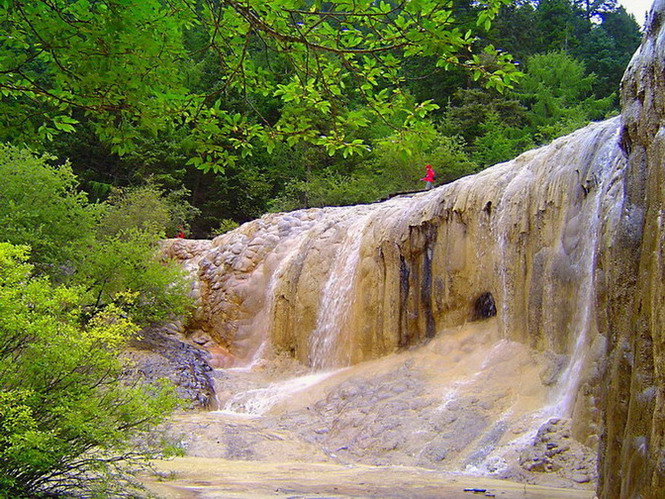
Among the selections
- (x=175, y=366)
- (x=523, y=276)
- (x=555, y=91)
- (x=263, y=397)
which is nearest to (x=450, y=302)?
(x=523, y=276)

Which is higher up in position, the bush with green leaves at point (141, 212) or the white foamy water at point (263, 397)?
the bush with green leaves at point (141, 212)

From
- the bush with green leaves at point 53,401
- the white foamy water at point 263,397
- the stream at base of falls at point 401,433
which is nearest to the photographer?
the bush with green leaves at point 53,401

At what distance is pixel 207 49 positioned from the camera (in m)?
4.06

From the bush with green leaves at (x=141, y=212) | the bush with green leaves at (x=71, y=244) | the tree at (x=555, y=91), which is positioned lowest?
the bush with green leaves at (x=71, y=244)

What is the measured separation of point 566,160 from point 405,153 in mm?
7678

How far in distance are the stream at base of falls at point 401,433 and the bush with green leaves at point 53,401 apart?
0.65 meters

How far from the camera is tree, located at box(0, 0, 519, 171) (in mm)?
3523

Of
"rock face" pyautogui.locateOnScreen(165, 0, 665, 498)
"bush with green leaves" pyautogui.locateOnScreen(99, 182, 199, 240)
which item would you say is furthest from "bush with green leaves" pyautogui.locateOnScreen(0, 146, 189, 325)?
"bush with green leaves" pyautogui.locateOnScreen(99, 182, 199, 240)

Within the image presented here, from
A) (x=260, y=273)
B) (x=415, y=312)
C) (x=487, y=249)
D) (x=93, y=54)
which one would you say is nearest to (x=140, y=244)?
(x=260, y=273)

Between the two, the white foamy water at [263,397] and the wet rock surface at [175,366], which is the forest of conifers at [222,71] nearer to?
the wet rock surface at [175,366]

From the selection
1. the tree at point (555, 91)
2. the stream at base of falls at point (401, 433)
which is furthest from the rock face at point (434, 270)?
the tree at point (555, 91)

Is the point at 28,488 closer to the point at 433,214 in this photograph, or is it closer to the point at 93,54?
the point at 93,54

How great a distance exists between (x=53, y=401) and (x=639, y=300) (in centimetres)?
397

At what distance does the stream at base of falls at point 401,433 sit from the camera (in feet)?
21.5
